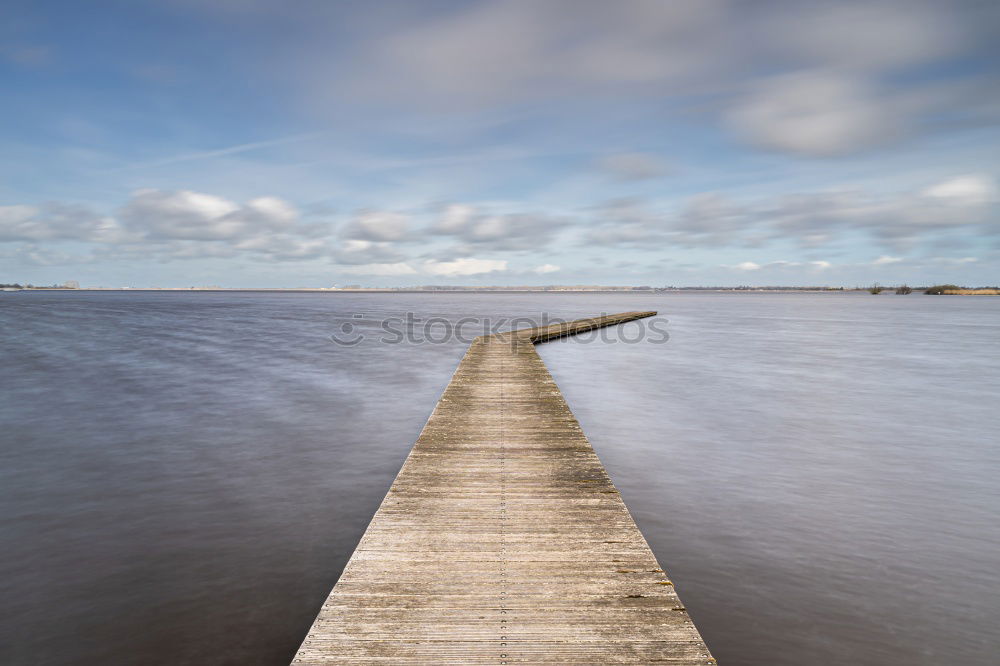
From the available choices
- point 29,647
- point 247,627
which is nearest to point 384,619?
point 247,627

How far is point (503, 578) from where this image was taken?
443 centimetres

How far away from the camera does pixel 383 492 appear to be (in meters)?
8.32

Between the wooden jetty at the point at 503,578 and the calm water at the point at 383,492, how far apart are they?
1.13 m

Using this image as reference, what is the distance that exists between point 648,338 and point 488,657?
32.4 metres

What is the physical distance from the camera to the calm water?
5027mm

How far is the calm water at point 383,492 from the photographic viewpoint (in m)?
5.03

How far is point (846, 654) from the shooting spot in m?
4.74

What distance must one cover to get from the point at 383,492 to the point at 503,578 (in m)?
4.35

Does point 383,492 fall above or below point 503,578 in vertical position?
below

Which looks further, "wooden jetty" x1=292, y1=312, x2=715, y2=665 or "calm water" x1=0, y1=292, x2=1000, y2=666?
"calm water" x1=0, y1=292, x2=1000, y2=666

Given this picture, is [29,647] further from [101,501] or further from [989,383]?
[989,383]

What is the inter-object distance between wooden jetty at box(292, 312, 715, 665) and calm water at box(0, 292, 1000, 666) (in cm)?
113

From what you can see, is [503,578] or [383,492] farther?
[383,492]

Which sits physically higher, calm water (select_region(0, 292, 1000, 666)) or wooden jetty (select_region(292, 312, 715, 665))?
wooden jetty (select_region(292, 312, 715, 665))
